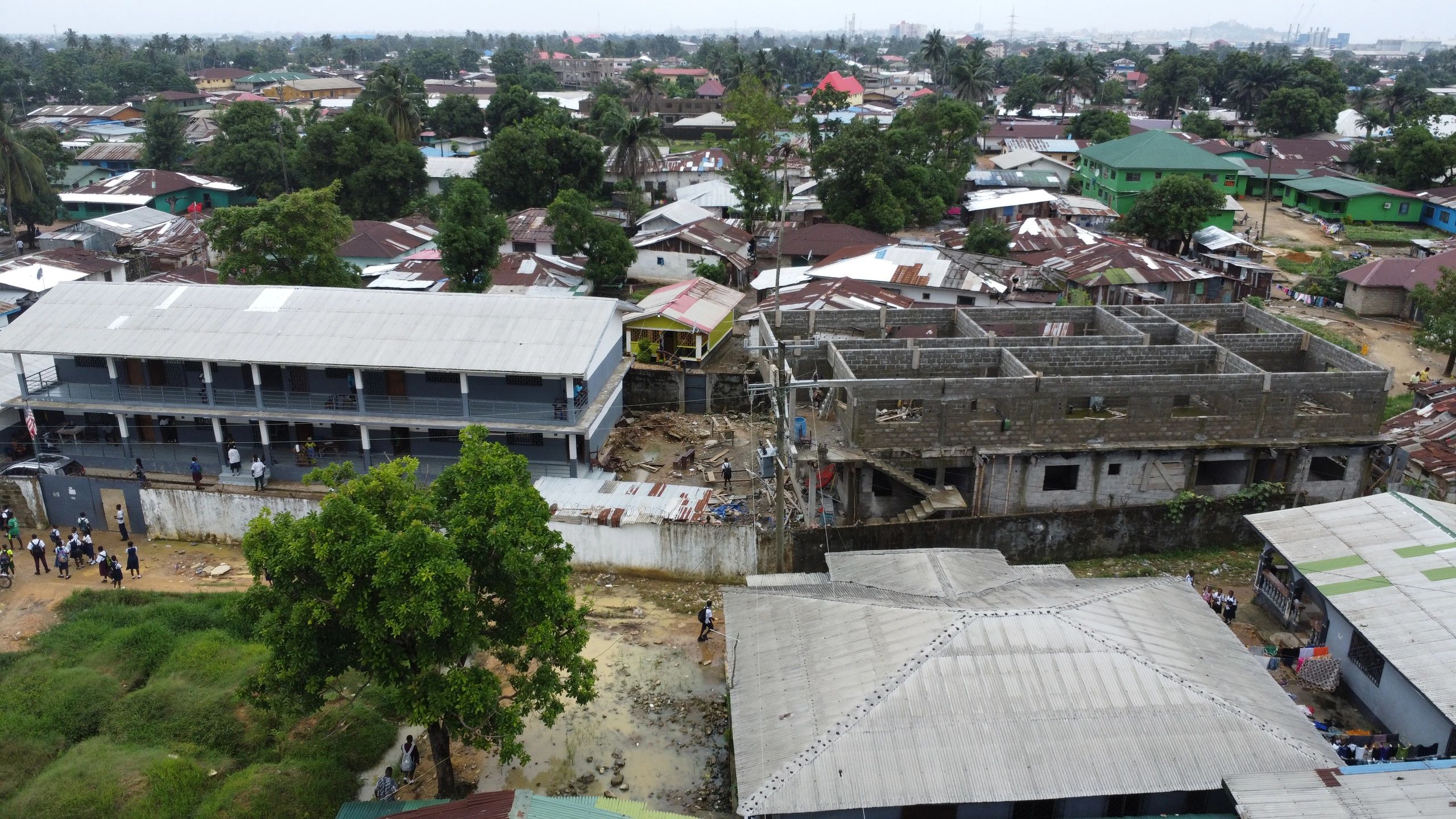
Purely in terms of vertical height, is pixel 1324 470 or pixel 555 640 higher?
pixel 555 640

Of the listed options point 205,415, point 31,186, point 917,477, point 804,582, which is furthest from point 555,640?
point 31,186

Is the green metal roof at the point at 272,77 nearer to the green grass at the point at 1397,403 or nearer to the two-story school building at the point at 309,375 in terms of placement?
the two-story school building at the point at 309,375

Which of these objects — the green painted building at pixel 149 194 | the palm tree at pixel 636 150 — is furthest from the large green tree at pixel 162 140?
the palm tree at pixel 636 150

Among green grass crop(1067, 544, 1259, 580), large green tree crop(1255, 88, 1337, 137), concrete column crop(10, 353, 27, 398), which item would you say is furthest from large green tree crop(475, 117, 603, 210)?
large green tree crop(1255, 88, 1337, 137)

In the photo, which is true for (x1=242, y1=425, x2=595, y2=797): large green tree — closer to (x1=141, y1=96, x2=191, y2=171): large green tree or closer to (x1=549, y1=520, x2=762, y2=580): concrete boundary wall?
(x1=549, y1=520, x2=762, y2=580): concrete boundary wall

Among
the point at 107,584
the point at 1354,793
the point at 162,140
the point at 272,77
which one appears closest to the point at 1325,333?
the point at 1354,793

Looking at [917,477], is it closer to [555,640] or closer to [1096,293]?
[555,640]

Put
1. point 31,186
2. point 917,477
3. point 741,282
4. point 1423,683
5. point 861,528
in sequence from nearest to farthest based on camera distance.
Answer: point 1423,683, point 861,528, point 917,477, point 741,282, point 31,186
